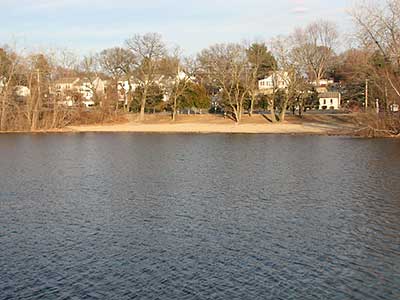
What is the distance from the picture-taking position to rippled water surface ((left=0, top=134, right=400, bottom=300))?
11.7 metres

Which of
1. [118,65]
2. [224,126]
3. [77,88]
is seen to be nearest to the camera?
[224,126]

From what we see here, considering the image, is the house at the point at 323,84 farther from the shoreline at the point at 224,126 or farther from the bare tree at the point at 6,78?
the bare tree at the point at 6,78

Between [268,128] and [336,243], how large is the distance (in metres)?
49.6

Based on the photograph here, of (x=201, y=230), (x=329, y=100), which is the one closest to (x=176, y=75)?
(x=329, y=100)

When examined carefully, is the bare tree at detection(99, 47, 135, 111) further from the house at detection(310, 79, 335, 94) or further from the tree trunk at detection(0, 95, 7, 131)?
the house at detection(310, 79, 335, 94)

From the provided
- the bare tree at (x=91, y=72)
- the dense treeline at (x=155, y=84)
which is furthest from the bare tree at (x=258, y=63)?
the bare tree at (x=91, y=72)

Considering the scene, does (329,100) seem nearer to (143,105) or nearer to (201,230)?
(143,105)

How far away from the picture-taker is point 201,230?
16203 mm

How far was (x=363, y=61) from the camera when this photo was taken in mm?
50781

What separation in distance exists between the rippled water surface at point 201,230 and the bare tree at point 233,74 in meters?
37.1

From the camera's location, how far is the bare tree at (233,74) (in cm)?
6869

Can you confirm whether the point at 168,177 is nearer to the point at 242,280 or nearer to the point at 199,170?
the point at 199,170

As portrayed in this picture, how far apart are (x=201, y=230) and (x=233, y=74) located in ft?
175

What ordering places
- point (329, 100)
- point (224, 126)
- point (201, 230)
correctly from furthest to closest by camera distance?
point (329, 100) < point (224, 126) < point (201, 230)
